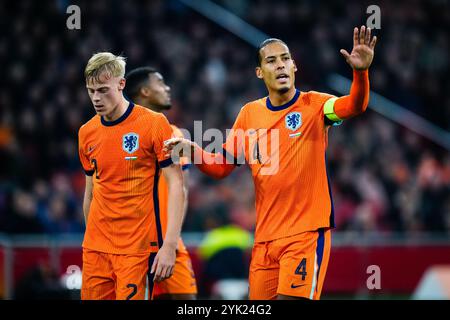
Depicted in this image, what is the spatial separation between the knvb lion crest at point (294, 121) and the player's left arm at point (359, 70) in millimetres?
333

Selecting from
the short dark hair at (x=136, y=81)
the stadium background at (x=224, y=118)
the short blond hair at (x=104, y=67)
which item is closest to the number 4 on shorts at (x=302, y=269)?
the short blond hair at (x=104, y=67)

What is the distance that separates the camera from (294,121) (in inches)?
238

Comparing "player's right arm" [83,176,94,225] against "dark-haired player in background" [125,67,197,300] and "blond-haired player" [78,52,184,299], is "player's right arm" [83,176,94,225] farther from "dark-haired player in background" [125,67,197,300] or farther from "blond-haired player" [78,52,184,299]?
"dark-haired player in background" [125,67,197,300]

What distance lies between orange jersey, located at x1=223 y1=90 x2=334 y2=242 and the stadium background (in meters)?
4.08

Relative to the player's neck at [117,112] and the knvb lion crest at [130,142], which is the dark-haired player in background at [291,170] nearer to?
the knvb lion crest at [130,142]

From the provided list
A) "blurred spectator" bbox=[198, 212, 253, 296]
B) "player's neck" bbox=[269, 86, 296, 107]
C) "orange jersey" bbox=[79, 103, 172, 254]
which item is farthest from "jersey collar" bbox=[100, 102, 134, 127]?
"blurred spectator" bbox=[198, 212, 253, 296]

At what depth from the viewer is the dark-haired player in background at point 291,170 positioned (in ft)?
18.7

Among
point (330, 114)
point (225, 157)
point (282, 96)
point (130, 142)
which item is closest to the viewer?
point (130, 142)

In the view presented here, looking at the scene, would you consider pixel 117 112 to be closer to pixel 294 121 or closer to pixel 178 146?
pixel 178 146

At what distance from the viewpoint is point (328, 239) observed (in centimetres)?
593

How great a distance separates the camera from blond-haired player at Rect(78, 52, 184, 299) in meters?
5.72

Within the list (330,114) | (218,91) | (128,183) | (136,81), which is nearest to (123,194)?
(128,183)

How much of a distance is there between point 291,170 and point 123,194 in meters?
1.22
